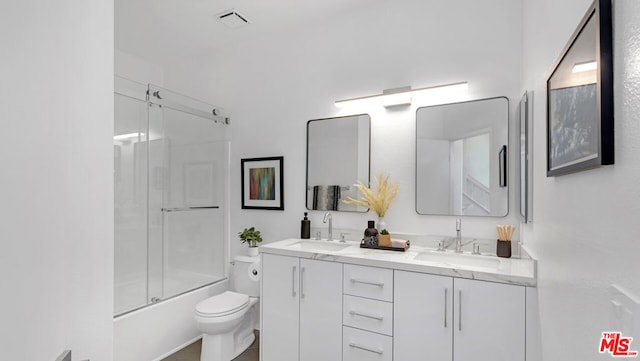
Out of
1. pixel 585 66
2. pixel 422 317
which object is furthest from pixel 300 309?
pixel 585 66

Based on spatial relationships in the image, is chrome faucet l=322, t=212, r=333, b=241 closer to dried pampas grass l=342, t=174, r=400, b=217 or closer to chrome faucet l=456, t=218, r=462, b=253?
dried pampas grass l=342, t=174, r=400, b=217

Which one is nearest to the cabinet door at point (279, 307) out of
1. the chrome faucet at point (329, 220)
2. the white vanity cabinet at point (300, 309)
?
the white vanity cabinet at point (300, 309)

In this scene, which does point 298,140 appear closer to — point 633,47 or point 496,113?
point 496,113

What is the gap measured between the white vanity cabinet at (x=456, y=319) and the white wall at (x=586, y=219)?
208 millimetres

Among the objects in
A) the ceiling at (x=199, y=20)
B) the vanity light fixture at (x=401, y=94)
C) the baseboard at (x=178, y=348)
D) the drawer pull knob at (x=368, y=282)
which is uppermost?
the ceiling at (x=199, y=20)

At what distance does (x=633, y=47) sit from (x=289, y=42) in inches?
105

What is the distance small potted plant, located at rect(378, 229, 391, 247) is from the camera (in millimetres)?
2164

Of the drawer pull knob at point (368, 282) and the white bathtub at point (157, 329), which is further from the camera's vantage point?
the white bathtub at point (157, 329)

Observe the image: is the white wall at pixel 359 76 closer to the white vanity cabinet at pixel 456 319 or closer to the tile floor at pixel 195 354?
the white vanity cabinet at pixel 456 319

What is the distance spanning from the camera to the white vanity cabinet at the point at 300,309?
6.50ft

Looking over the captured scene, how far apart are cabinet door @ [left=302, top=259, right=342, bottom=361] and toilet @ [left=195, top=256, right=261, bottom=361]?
603 mm

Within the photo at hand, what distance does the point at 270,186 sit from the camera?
2.91 metres

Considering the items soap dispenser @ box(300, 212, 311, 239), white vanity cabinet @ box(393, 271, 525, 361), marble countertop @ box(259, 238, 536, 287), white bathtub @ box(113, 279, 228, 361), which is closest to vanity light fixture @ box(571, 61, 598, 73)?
marble countertop @ box(259, 238, 536, 287)

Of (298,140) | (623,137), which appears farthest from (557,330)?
(298,140)
